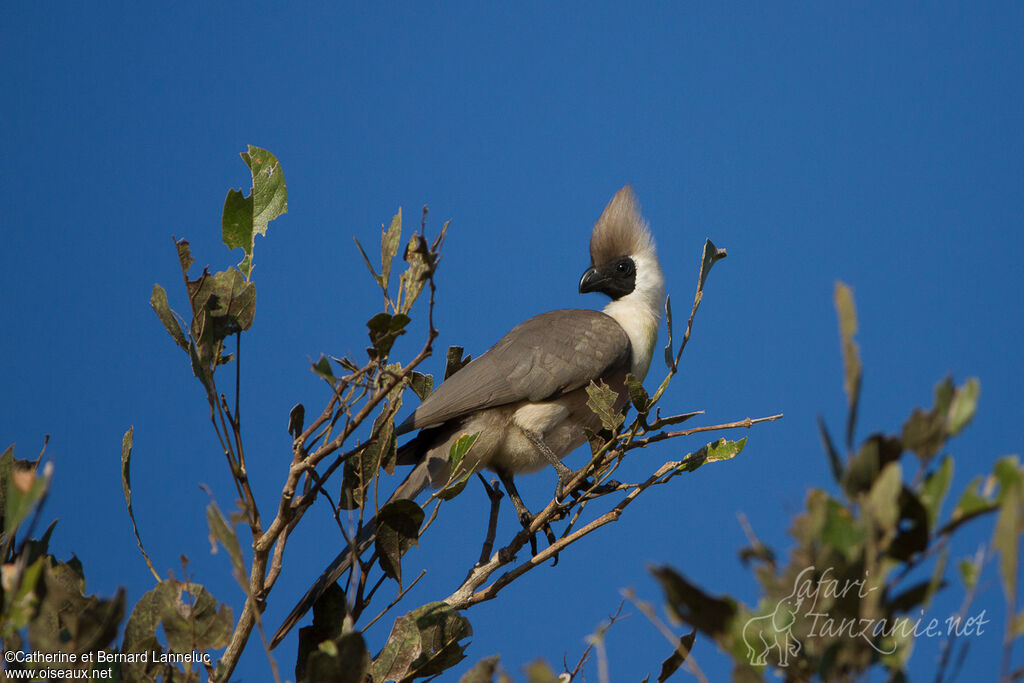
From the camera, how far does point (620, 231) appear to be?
412 cm

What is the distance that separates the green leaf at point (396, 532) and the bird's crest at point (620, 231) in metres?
2.42

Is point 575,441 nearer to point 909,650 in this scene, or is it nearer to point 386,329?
point 386,329

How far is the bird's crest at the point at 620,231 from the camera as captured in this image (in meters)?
4.13

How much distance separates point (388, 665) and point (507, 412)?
5.14ft

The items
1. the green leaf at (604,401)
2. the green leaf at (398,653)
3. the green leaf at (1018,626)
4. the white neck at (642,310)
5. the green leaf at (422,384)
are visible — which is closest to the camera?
the green leaf at (1018,626)

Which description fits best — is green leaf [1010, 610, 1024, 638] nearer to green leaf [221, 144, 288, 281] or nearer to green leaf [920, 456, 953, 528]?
green leaf [920, 456, 953, 528]

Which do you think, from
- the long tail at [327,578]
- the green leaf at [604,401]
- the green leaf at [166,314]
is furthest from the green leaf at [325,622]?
the green leaf at [604,401]

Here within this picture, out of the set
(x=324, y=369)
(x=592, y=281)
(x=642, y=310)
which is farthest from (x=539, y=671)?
(x=592, y=281)

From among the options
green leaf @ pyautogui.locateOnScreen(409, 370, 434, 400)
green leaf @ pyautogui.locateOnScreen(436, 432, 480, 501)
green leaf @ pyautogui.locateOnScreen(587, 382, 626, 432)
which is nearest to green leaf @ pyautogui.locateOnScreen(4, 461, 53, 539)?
green leaf @ pyautogui.locateOnScreen(436, 432, 480, 501)

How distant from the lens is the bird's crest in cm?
413

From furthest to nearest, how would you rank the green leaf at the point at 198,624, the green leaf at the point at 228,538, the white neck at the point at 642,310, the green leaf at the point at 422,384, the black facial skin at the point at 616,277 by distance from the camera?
the black facial skin at the point at 616,277 < the white neck at the point at 642,310 < the green leaf at the point at 422,384 < the green leaf at the point at 198,624 < the green leaf at the point at 228,538

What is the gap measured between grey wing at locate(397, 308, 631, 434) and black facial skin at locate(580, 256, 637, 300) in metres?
0.46

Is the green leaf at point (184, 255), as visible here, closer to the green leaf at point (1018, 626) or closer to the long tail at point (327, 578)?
the long tail at point (327, 578)

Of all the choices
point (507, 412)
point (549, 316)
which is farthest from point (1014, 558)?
point (549, 316)
